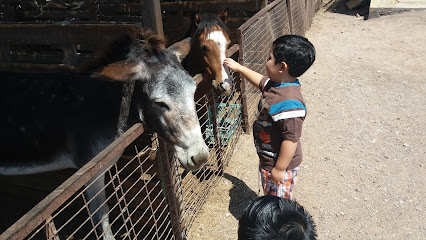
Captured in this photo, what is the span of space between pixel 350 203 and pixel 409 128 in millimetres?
2142

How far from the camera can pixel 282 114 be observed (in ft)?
8.36

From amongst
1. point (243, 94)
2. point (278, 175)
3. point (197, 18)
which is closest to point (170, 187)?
point (278, 175)

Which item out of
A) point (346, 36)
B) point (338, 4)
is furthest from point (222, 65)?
point (338, 4)

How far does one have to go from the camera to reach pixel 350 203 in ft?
12.5

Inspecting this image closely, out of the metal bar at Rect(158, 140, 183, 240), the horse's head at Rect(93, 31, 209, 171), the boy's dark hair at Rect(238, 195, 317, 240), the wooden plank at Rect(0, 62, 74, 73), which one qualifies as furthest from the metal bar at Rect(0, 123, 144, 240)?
the wooden plank at Rect(0, 62, 74, 73)

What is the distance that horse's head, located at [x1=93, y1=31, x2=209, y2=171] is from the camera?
2494mm

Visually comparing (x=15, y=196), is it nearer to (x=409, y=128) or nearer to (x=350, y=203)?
(x=350, y=203)

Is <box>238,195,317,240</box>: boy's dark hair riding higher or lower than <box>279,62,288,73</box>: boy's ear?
lower

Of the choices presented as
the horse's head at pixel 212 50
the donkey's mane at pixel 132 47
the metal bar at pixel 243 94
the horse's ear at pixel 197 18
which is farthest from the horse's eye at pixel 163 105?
the horse's ear at pixel 197 18

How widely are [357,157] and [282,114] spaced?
2.54 metres

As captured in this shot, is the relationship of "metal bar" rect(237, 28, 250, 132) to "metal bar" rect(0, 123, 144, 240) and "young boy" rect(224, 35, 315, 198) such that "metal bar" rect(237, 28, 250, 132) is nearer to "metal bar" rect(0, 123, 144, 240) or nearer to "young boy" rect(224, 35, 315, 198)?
"young boy" rect(224, 35, 315, 198)

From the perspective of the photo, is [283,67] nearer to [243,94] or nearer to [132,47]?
[132,47]

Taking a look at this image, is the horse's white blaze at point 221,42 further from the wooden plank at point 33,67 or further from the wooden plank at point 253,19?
the wooden plank at point 33,67

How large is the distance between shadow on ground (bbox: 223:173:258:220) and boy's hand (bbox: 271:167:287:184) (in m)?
1.10
